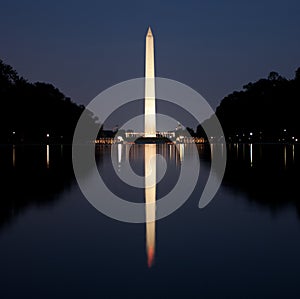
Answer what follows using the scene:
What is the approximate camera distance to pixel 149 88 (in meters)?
83.4

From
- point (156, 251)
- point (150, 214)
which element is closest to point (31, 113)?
point (150, 214)

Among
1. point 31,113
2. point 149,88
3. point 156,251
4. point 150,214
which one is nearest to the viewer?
point 156,251

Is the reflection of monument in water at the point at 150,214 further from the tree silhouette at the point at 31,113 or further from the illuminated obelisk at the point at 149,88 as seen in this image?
the illuminated obelisk at the point at 149,88

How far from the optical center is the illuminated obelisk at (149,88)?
80000 mm

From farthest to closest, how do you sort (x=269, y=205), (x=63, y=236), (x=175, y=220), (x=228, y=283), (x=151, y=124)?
1. (x=151, y=124)
2. (x=269, y=205)
3. (x=175, y=220)
4. (x=63, y=236)
5. (x=228, y=283)

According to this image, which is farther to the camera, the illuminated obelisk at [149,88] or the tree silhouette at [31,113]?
the illuminated obelisk at [149,88]

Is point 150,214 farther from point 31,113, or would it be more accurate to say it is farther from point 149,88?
point 149,88

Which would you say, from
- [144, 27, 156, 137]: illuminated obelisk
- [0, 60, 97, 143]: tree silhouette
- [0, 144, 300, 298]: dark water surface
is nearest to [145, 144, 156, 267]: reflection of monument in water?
[0, 144, 300, 298]: dark water surface

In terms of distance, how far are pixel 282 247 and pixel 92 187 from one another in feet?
24.4

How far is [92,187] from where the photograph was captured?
40.8 feet

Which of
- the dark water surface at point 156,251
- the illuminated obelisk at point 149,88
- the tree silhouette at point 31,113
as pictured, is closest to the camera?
the dark water surface at point 156,251

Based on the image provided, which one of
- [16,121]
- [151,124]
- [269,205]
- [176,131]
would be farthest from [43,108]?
[176,131]

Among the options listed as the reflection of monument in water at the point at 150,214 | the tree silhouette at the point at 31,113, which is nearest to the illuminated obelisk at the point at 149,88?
the tree silhouette at the point at 31,113

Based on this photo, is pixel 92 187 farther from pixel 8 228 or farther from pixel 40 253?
pixel 40 253
